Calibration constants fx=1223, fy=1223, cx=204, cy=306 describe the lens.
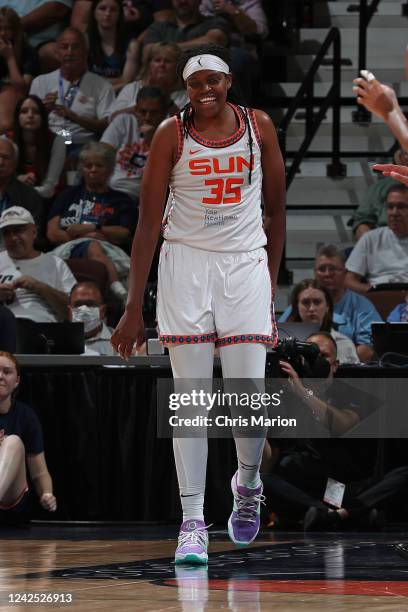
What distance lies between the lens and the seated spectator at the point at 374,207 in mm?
8773

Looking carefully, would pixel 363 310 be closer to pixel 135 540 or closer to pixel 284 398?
pixel 284 398

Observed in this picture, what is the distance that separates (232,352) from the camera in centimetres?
413

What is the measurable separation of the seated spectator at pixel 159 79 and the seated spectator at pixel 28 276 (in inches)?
73.0

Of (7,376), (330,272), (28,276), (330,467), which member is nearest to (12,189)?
(28,276)

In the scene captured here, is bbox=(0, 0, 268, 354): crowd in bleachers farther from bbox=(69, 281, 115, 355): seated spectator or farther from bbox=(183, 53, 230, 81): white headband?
bbox=(183, 53, 230, 81): white headband

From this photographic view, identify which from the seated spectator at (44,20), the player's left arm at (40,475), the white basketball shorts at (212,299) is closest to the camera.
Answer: the white basketball shorts at (212,299)

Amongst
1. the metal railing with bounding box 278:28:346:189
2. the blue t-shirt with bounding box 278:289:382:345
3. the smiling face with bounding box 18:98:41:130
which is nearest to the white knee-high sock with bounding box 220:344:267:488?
the blue t-shirt with bounding box 278:289:382:345

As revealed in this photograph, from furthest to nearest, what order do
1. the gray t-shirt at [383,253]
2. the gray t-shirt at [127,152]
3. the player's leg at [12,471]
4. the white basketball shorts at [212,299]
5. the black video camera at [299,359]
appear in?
the gray t-shirt at [127,152] < the gray t-shirt at [383,253] < the player's leg at [12,471] < the black video camera at [299,359] < the white basketball shorts at [212,299]

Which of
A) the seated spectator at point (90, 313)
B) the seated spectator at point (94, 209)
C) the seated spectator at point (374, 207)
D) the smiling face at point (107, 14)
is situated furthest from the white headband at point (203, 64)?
the smiling face at point (107, 14)

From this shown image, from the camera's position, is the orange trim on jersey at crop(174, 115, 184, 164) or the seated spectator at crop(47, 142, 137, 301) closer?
the orange trim on jersey at crop(174, 115, 184, 164)

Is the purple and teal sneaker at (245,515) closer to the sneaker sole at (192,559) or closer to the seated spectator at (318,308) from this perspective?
the sneaker sole at (192,559)

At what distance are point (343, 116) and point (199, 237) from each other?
21.8 ft

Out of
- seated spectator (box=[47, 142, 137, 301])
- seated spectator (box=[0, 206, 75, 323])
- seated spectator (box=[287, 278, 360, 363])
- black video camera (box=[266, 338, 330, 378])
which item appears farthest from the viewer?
seated spectator (box=[47, 142, 137, 301])

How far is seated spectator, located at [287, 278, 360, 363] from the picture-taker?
680cm
